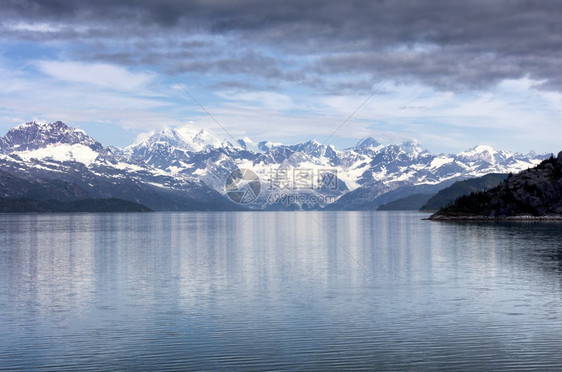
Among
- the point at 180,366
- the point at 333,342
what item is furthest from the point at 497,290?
the point at 180,366

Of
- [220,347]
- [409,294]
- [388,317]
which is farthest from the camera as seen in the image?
[409,294]

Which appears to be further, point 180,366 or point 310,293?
point 310,293

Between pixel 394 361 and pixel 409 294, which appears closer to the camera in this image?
pixel 394 361

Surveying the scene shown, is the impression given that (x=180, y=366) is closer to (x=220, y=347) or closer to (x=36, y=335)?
(x=220, y=347)

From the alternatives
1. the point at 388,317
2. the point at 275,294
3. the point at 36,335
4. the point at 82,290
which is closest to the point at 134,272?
the point at 82,290

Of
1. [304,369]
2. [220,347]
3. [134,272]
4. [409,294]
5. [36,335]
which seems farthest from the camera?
[134,272]

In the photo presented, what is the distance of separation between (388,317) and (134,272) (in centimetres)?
5466

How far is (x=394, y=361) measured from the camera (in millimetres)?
43375

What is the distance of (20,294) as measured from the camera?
75438 millimetres

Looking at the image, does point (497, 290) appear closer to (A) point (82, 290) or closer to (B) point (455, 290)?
(B) point (455, 290)

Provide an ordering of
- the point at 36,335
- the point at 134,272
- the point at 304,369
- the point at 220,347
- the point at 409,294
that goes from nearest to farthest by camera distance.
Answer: the point at 304,369 < the point at 220,347 < the point at 36,335 < the point at 409,294 < the point at 134,272

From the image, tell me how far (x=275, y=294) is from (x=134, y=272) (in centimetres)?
3547

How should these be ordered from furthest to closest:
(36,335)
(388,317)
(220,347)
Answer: (388,317)
(36,335)
(220,347)

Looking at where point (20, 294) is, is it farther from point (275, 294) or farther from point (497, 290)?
point (497, 290)
